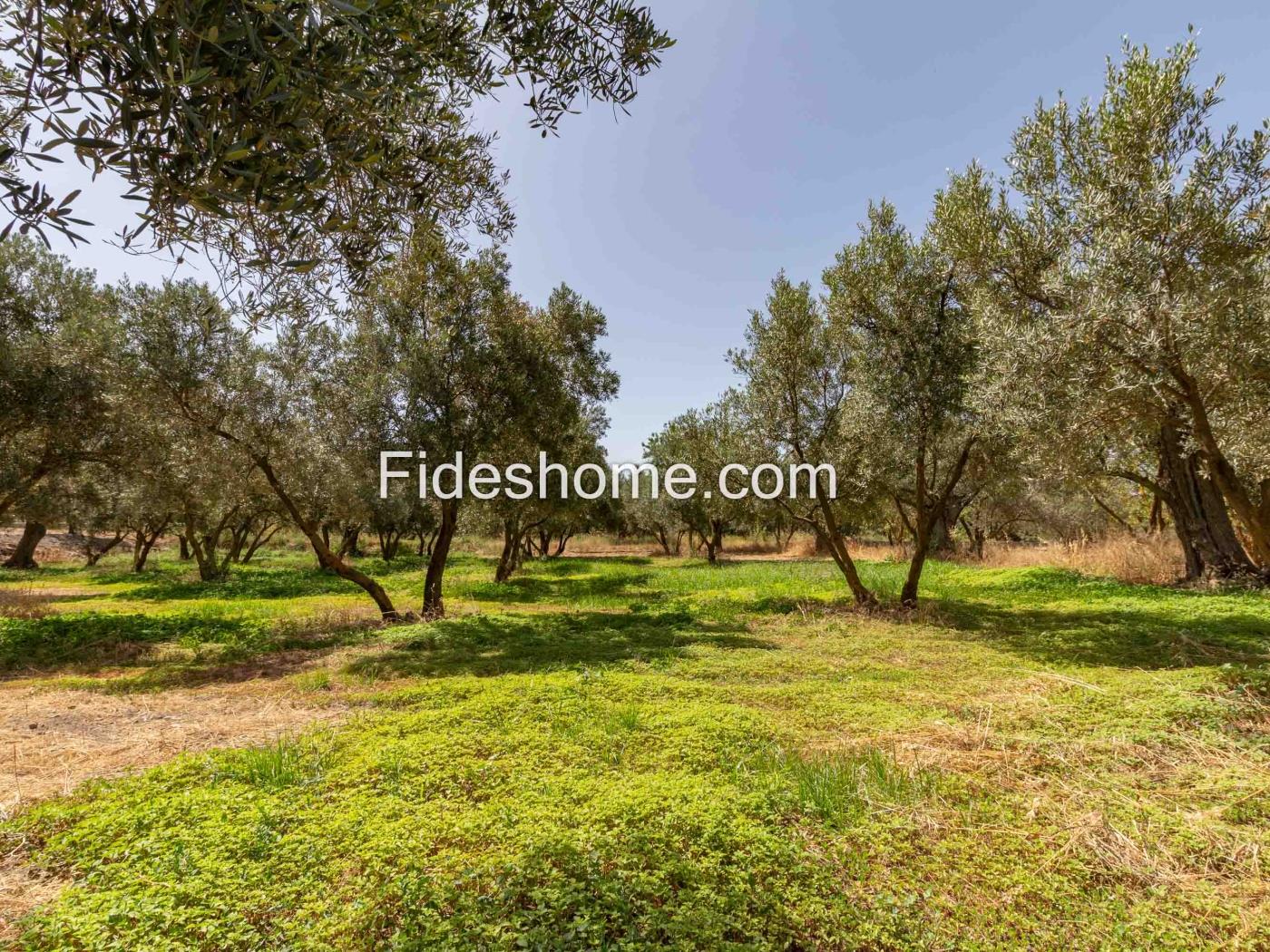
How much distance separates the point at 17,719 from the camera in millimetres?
6941

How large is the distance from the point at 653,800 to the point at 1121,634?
11.8m

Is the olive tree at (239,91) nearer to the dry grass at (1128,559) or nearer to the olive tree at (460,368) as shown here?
the olive tree at (460,368)

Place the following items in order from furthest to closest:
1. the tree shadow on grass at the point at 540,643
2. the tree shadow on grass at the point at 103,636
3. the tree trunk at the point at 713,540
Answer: the tree trunk at the point at 713,540 → the tree shadow on grass at the point at 103,636 → the tree shadow on grass at the point at 540,643

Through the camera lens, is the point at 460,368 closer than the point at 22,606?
Yes

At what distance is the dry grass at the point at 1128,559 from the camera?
61.5 ft

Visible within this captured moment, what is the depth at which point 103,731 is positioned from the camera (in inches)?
260

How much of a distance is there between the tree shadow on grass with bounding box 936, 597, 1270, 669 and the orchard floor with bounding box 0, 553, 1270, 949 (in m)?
0.12

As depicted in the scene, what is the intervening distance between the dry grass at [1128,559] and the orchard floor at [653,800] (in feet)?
34.4

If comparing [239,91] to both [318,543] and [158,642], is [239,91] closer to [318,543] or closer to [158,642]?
[318,543]

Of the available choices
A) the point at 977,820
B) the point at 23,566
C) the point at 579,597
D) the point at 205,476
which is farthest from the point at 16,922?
the point at 23,566

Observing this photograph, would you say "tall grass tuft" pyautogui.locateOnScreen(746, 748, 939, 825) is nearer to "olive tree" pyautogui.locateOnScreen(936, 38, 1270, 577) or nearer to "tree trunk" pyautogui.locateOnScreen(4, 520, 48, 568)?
"olive tree" pyautogui.locateOnScreen(936, 38, 1270, 577)

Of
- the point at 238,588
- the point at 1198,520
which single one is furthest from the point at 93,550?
the point at 1198,520

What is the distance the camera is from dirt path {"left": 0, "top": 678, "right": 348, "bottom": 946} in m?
3.70

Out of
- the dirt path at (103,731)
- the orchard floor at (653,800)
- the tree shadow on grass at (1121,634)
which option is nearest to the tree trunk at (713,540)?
the tree shadow on grass at (1121,634)
